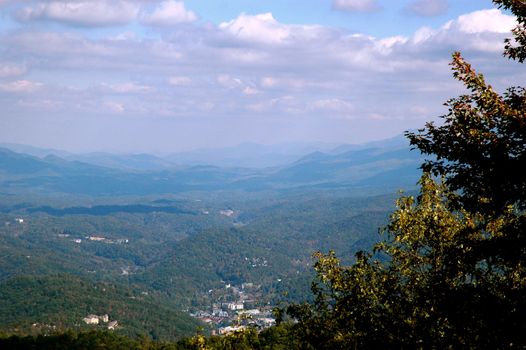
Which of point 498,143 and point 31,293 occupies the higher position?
point 498,143

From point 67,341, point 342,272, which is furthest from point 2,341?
point 342,272

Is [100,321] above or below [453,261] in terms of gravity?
below

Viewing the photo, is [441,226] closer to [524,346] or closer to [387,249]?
[387,249]

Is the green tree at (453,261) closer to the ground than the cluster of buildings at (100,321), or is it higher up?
higher up

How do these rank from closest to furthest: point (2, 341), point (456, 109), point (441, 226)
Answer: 1. point (456, 109)
2. point (441, 226)
3. point (2, 341)

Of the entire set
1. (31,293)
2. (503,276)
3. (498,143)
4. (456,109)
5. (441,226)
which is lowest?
(31,293)

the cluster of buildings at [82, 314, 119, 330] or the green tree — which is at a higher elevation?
the green tree

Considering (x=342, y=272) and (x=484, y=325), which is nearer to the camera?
(x=484, y=325)

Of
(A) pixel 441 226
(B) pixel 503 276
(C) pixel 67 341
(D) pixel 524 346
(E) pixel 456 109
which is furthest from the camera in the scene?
(C) pixel 67 341

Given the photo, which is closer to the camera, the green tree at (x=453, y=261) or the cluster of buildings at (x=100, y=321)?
the green tree at (x=453, y=261)

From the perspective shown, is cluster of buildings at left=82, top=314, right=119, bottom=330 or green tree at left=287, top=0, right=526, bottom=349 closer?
green tree at left=287, top=0, right=526, bottom=349

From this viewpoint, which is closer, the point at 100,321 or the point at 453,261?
the point at 453,261
